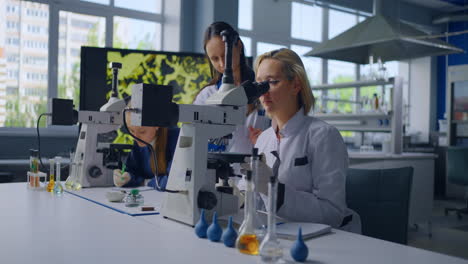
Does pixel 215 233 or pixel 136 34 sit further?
pixel 136 34

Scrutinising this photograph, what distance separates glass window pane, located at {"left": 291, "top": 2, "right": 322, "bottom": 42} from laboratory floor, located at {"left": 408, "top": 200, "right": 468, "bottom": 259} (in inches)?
140

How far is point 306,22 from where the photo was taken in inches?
286

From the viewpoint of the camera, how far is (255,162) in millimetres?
1057

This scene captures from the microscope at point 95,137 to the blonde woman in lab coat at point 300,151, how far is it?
Result: 802 millimetres

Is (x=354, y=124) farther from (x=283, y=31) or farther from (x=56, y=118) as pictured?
(x=56, y=118)

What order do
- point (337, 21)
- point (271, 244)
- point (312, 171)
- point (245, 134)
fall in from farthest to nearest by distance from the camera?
point (337, 21)
point (245, 134)
point (312, 171)
point (271, 244)

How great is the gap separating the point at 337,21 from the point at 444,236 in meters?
4.68

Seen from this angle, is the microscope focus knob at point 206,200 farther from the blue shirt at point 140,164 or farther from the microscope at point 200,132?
the blue shirt at point 140,164

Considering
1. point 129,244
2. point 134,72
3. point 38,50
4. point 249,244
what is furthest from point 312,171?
point 38,50

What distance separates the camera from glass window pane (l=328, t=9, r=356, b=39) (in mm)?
7574

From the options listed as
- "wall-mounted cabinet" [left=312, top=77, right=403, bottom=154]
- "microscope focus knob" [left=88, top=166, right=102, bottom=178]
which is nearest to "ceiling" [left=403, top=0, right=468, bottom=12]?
"wall-mounted cabinet" [left=312, top=77, right=403, bottom=154]

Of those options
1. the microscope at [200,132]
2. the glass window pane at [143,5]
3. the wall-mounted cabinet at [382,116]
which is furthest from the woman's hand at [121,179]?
the glass window pane at [143,5]

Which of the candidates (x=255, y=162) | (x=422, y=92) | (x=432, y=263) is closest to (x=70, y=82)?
(x=255, y=162)

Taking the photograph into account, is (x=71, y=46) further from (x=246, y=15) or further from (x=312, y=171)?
(x=312, y=171)
